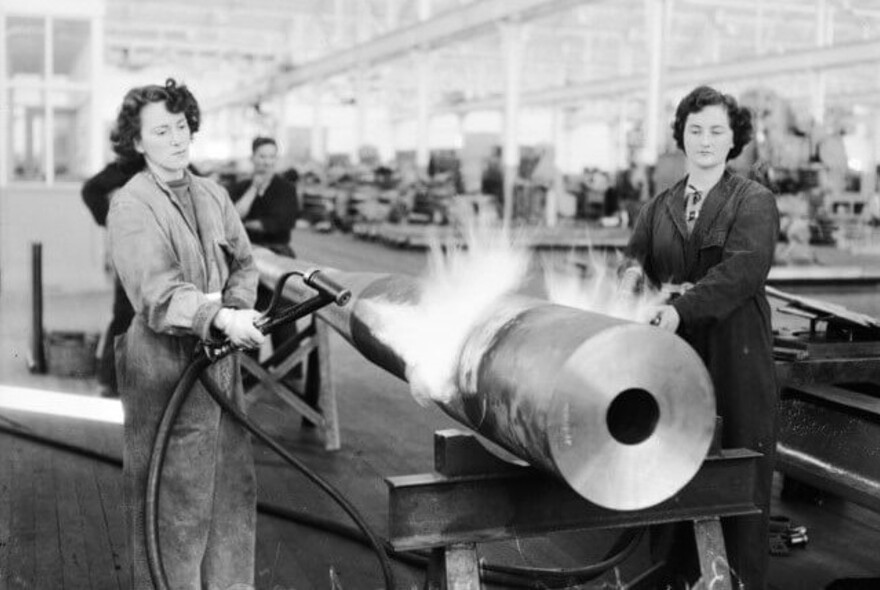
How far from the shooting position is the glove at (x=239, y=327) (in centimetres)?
254

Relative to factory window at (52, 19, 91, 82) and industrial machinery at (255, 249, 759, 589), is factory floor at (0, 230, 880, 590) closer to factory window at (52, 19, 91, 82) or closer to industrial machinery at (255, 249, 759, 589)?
industrial machinery at (255, 249, 759, 589)

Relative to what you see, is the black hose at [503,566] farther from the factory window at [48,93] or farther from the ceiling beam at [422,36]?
the ceiling beam at [422,36]

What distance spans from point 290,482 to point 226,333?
7.72ft

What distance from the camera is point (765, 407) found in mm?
2941

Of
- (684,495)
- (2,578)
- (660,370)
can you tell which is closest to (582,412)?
(660,370)

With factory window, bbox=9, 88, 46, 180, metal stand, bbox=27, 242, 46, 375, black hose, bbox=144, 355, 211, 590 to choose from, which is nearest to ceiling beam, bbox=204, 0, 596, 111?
factory window, bbox=9, 88, 46, 180

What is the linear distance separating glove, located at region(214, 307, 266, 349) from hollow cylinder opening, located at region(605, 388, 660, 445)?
835 millimetres

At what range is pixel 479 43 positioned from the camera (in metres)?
35.0

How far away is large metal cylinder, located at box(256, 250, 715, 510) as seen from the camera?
6.47 ft

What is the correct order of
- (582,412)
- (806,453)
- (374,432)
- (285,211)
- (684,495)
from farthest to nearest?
(285,211)
(374,432)
(806,453)
(684,495)
(582,412)

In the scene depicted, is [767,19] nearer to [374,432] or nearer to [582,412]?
[374,432]

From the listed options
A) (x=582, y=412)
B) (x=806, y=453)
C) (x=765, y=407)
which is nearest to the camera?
(x=582, y=412)

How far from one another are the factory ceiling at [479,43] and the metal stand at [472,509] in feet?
53.3

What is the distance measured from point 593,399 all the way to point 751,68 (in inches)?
677
